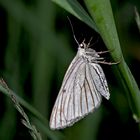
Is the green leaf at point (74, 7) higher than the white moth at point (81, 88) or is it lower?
higher

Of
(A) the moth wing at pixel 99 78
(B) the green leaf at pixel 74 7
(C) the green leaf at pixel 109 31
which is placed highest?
(B) the green leaf at pixel 74 7

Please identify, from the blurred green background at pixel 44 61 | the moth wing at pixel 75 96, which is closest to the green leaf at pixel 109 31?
the moth wing at pixel 75 96

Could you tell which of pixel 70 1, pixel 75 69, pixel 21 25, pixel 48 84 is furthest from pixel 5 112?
pixel 70 1

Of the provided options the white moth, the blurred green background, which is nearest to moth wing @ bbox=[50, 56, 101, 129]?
the white moth

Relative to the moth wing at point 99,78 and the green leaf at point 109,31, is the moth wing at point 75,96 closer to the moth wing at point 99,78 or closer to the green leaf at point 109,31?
the moth wing at point 99,78

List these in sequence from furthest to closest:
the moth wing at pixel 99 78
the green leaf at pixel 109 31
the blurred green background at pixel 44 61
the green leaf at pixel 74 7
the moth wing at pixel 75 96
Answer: the blurred green background at pixel 44 61, the moth wing at pixel 99 78, the moth wing at pixel 75 96, the green leaf at pixel 74 7, the green leaf at pixel 109 31

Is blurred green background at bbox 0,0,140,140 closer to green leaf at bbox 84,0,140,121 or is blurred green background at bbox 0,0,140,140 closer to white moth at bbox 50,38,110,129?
white moth at bbox 50,38,110,129

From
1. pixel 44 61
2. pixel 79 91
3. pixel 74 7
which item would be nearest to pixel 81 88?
pixel 79 91
